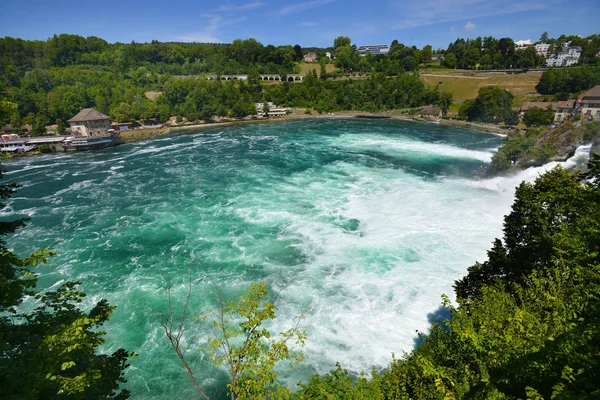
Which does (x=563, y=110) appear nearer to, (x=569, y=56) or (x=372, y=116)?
(x=372, y=116)

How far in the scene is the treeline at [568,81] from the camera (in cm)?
8251

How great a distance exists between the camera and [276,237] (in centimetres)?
2952

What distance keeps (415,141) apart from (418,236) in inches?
1756

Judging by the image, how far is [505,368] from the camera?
8.09 m

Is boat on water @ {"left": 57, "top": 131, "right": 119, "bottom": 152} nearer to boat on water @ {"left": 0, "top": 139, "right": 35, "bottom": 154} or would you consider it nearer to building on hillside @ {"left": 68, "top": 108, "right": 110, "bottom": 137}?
building on hillside @ {"left": 68, "top": 108, "right": 110, "bottom": 137}

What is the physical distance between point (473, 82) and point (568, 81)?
99.7 ft

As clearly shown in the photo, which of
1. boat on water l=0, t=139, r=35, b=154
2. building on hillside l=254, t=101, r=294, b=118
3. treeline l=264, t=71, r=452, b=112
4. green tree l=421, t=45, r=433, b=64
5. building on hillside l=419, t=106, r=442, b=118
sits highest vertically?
green tree l=421, t=45, r=433, b=64

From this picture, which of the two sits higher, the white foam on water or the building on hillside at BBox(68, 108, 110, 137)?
the building on hillside at BBox(68, 108, 110, 137)

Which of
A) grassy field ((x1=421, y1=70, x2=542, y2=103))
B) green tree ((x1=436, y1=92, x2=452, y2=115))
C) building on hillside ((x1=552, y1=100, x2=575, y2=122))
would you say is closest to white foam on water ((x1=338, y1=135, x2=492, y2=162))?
building on hillside ((x1=552, y1=100, x2=575, y2=122))

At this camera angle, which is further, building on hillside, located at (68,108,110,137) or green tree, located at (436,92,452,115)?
green tree, located at (436,92,452,115)

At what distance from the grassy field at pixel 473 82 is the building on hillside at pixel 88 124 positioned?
110092mm

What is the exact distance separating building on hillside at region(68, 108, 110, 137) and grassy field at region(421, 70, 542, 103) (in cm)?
11009

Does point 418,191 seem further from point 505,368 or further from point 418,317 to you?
point 505,368

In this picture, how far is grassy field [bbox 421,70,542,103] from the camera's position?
327 ft
